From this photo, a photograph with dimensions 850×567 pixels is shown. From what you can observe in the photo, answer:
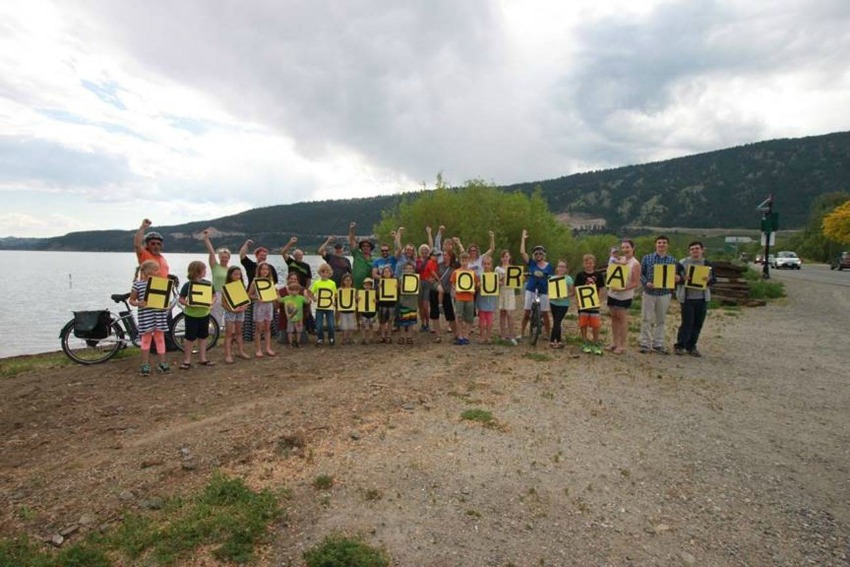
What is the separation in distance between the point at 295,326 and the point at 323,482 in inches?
257

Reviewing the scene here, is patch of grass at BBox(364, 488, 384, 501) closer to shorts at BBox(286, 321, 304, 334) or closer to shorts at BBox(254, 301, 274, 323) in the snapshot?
shorts at BBox(254, 301, 274, 323)

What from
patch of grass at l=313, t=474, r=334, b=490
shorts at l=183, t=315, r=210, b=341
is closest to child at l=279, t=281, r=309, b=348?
shorts at l=183, t=315, r=210, b=341

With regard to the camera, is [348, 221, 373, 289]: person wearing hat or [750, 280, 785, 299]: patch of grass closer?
[348, 221, 373, 289]: person wearing hat

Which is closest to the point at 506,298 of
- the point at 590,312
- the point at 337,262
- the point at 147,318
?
the point at 590,312

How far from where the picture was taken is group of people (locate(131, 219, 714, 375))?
9328mm

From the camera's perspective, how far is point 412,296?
10.4m

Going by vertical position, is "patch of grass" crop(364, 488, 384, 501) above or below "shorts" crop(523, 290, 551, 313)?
below

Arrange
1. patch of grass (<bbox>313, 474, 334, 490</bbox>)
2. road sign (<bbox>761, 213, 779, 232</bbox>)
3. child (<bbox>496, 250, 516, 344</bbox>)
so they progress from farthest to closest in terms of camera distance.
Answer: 1. road sign (<bbox>761, 213, 779, 232</bbox>)
2. child (<bbox>496, 250, 516, 344</bbox>)
3. patch of grass (<bbox>313, 474, 334, 490</bbox>)

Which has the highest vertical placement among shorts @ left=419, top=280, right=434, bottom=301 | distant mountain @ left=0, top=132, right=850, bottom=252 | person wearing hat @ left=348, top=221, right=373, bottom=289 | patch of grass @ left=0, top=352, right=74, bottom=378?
distant mountain @ left=0, top=132, right=850, bottom=252

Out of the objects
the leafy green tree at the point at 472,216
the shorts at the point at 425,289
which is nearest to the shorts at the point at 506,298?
the shorts at the point at 425,289

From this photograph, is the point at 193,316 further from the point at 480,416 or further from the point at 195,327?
the point at 480,416

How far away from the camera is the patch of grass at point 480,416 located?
224 inches

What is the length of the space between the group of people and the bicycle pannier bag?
175 cm

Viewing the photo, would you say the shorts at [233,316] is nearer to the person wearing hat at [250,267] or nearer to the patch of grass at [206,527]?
the person wearing hat at [250,267]
